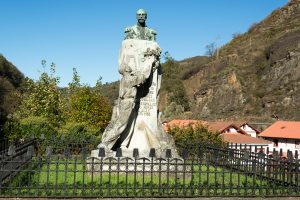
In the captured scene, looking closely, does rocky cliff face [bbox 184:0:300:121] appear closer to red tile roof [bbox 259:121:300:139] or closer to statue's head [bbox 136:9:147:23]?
red tile roof [bbox 259:121:300:139]

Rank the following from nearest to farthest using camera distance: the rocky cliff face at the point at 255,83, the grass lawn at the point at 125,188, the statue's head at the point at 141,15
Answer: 1. the grass lawn at the point at 125,188
2. the statue's head at the point at 141,15
3. the rocky cliff face at the point at 255,83

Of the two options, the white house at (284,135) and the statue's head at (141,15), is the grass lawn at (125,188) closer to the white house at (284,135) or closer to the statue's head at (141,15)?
the statue's head at (141,15)

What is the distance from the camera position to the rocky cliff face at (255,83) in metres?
72.6

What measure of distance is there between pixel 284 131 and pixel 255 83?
101 ft

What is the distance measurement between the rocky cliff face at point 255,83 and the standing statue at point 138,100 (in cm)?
6059

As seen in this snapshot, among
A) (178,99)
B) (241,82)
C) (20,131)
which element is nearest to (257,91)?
(241,82)

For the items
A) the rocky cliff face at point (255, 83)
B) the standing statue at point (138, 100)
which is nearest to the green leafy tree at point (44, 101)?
the standing statue at point (138, 100)

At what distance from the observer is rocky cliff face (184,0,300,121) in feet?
238

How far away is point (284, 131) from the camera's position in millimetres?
54719

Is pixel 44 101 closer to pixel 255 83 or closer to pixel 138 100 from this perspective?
pixel 138 100

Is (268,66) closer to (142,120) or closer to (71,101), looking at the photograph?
(71,101)

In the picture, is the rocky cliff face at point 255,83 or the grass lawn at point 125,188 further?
the rocky cliff face at point 255,83

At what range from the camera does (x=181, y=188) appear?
998 cm

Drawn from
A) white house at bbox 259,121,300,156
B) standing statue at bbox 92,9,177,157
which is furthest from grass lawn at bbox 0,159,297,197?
white house at bbox 259,121,300,156
